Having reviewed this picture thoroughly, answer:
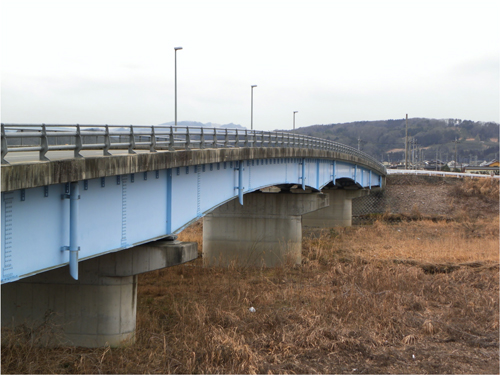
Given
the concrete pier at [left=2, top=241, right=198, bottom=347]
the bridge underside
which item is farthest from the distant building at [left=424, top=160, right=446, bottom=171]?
the concrete pier at [left=2, top=241, right=198, bottom=347]

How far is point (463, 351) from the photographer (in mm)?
13609

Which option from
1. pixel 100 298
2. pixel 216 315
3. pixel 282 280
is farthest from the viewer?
pixel 282 280

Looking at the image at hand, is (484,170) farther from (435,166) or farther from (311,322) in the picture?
(311,322)

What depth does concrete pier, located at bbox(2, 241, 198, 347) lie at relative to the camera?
12930 millimetres

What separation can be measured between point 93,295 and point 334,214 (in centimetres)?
3196

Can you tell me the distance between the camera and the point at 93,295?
1300 cm

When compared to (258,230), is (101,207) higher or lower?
higher

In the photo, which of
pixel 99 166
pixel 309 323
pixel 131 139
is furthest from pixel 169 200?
pixel 309 323

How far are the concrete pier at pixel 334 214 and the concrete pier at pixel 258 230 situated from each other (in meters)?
16.0

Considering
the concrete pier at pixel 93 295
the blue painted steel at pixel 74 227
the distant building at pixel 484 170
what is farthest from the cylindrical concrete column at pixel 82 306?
the distant building at pixel 484 170

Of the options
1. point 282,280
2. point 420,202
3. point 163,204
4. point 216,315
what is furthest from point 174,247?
point 420,202

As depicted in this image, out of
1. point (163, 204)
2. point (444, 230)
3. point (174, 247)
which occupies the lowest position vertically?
point (444, 230)

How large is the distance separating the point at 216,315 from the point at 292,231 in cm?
1087

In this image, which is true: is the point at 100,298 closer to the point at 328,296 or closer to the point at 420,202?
the point at 328,296
